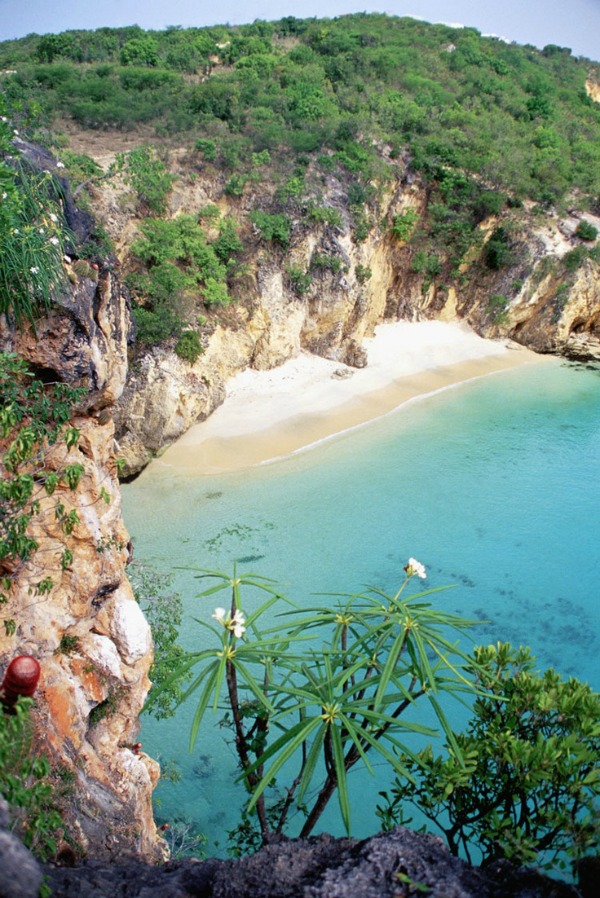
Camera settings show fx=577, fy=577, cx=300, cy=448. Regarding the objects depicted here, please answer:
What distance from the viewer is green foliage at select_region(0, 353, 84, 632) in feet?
17.4

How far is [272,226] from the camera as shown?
850 inches

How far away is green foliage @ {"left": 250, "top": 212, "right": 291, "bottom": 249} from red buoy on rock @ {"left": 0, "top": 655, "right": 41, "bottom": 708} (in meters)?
19.9

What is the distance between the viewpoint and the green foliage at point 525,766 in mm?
3793

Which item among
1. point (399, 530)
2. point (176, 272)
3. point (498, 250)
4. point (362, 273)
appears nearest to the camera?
point (399, 530)

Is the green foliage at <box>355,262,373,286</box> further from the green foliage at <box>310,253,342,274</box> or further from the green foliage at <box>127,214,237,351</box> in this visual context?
the green foliage at <box>127,214,237,351</box>

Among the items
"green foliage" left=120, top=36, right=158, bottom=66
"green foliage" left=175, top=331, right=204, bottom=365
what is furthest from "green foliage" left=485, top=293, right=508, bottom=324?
"green foliage" left=120, top=36, right=158, bottom=66

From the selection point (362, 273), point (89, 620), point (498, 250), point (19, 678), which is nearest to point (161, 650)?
point (89, 620)

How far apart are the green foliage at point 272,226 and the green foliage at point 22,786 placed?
66.6 feet

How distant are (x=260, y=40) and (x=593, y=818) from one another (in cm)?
3920

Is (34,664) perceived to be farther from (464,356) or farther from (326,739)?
(464,356)

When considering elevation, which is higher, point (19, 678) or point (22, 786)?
point (19, 678)

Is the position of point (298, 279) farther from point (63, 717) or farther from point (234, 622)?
point (234, 622)

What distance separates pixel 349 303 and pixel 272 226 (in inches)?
176

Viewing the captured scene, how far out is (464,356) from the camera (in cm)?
2673
